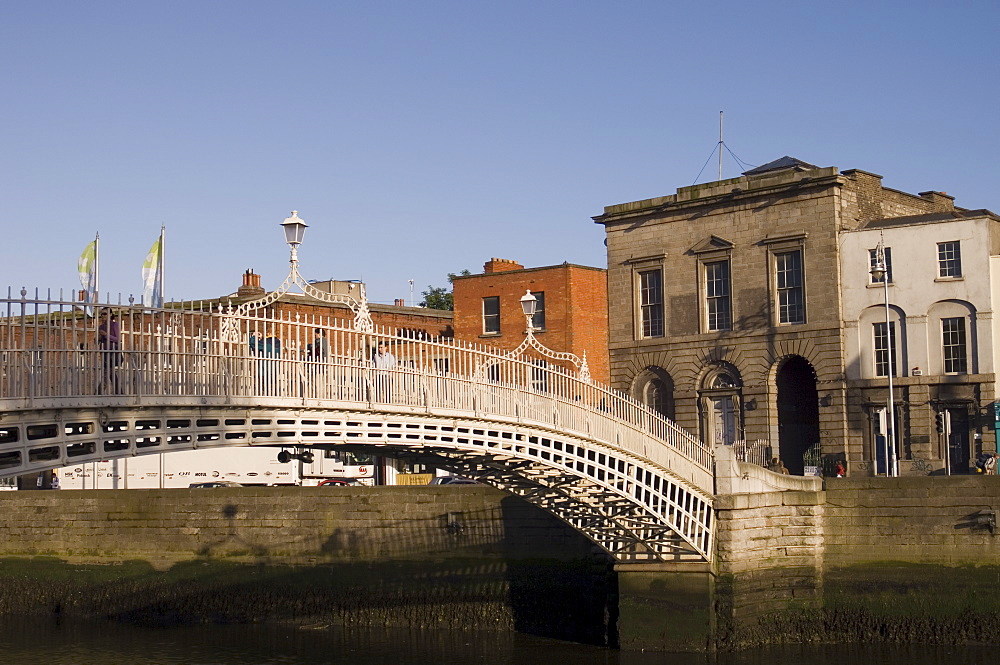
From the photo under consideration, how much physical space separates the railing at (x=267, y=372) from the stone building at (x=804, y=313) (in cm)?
1297

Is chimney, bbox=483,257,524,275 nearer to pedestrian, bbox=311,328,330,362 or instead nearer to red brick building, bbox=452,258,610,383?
red brick building, bbox=452,258,610,383

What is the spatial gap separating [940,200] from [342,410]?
103 ft

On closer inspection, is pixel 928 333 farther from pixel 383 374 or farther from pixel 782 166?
pixel 383 374

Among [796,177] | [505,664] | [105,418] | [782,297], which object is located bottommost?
[505,664]

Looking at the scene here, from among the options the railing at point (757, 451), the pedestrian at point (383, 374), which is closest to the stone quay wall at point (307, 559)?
the pedestrian at point (383, 374)

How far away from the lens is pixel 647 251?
144ft

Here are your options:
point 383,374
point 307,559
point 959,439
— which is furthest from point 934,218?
point 383,374

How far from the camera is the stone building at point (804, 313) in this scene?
37781 mm

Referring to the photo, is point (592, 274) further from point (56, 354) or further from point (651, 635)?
point (56, 354)

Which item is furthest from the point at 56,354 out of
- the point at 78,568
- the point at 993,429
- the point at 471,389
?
the point at 993,429

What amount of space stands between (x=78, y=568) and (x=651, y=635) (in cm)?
1738

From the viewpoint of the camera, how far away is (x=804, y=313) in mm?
40281

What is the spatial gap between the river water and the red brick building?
50.3 ft

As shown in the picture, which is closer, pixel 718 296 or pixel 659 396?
pixel 718 296
